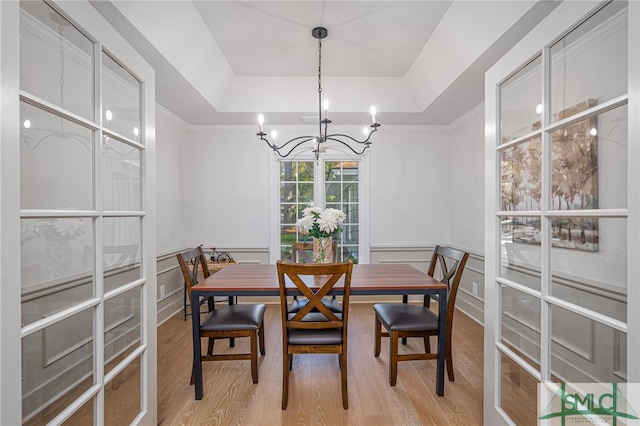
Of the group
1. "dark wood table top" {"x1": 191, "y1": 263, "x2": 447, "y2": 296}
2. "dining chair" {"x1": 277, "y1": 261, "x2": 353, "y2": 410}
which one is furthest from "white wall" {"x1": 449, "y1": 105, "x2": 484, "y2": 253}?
"dining chair" {"x1": 277, "y1": 261, "x2": 353, "y2": 410}

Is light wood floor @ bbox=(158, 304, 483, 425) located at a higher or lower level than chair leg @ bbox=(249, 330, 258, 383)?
lower

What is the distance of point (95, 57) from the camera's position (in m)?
1.17

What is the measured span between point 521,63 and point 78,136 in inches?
75.1

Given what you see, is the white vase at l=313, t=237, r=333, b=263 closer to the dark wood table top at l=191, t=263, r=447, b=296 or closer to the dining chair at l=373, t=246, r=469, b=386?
the dark wood table top at l=191, t=263, r=447, b=296

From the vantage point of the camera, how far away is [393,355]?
201 centimetres

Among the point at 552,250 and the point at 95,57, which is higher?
the point at 95,57

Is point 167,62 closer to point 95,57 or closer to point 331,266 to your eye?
point 95,57

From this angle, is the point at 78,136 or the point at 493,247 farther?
the point at 493,247

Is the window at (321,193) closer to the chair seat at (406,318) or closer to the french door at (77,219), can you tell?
the chair seat at (406,318)

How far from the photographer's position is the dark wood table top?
1893mm

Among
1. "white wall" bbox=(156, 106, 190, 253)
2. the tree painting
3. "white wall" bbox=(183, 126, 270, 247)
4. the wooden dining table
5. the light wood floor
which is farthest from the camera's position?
"white wall" bbox=(183, 126, 270, 247)

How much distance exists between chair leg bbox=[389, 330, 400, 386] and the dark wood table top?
322mm

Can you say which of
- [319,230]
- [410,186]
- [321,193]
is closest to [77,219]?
[319,230]

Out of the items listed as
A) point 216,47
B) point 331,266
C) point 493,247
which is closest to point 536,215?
point 493,247
